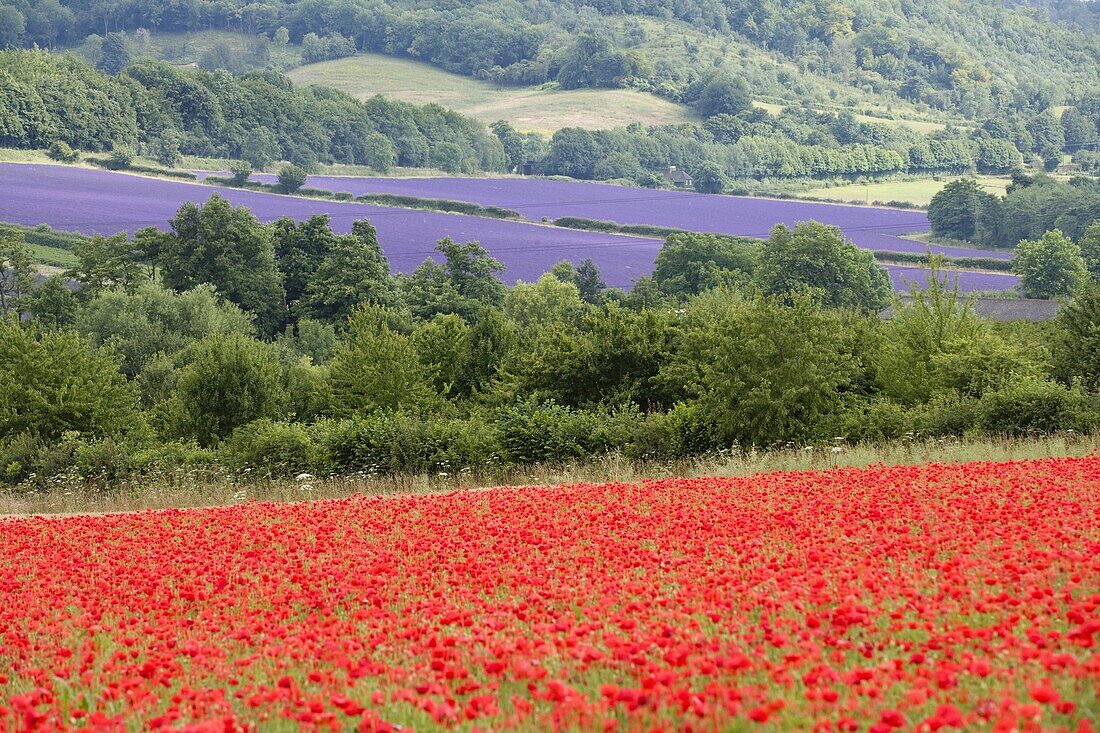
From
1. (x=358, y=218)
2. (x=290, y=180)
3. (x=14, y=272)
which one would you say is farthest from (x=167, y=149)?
(x=14, y=272)

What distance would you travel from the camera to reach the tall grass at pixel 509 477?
23.0m

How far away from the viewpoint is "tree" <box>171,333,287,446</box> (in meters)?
40.5

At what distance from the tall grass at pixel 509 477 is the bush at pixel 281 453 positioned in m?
0.78

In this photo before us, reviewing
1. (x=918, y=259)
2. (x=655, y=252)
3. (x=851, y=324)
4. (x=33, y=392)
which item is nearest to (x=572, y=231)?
(x=655, y=252)

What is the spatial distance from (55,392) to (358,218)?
95145 mm

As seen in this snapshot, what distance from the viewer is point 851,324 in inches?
1829

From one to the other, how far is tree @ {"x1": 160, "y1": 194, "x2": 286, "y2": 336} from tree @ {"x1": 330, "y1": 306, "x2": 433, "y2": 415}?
54.3 metres

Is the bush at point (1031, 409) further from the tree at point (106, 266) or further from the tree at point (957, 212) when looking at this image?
the tree at point (957, 212)

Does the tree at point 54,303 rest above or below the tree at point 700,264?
below

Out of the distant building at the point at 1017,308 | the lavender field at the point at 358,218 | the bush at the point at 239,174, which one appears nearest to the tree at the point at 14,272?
the lavender field at the point at 358,218

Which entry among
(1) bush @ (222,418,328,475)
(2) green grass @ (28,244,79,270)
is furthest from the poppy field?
(2) green grass @ (28,244,79,270)

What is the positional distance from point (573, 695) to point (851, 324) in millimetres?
41576

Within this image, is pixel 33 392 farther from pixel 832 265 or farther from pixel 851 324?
pixel 832 265

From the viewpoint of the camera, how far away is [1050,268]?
408 feet
